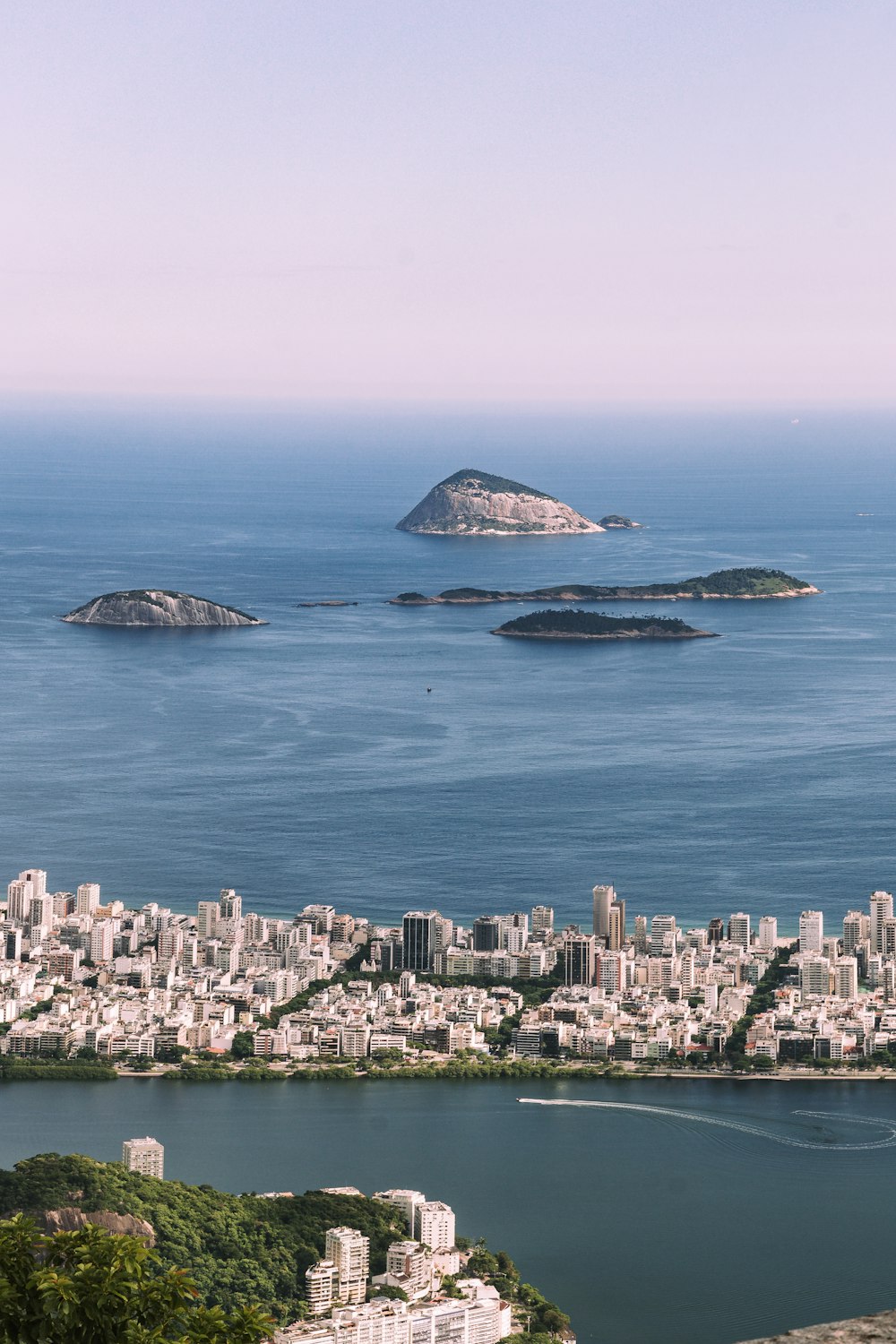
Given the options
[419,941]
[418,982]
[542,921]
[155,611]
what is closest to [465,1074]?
[418,982]

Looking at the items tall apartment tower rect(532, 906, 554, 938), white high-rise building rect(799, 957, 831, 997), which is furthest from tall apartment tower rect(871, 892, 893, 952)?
tall apartment tower rect(532, 906, 554, 938)

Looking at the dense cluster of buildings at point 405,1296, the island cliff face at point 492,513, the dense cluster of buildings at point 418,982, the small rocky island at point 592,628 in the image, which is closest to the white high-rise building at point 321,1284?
the dense cluster of buildings at point 405,1296

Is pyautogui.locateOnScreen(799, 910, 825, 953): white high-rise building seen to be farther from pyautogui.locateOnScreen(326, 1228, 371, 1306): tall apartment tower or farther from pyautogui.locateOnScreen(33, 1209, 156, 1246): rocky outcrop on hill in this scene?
pyautogui.locateOnScreen(33, 1209, 156, 1246): rocky outcrop on hill

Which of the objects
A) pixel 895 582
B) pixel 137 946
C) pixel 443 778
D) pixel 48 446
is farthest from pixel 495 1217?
pixel 48 446

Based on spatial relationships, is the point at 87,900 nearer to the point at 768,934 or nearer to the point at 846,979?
the point at 768,934

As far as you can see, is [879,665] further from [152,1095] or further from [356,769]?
[152,1095]

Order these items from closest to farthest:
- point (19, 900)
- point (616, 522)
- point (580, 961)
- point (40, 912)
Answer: point (580, 961) < point (40, 912) < point (19, 900) < point (616, 522)
